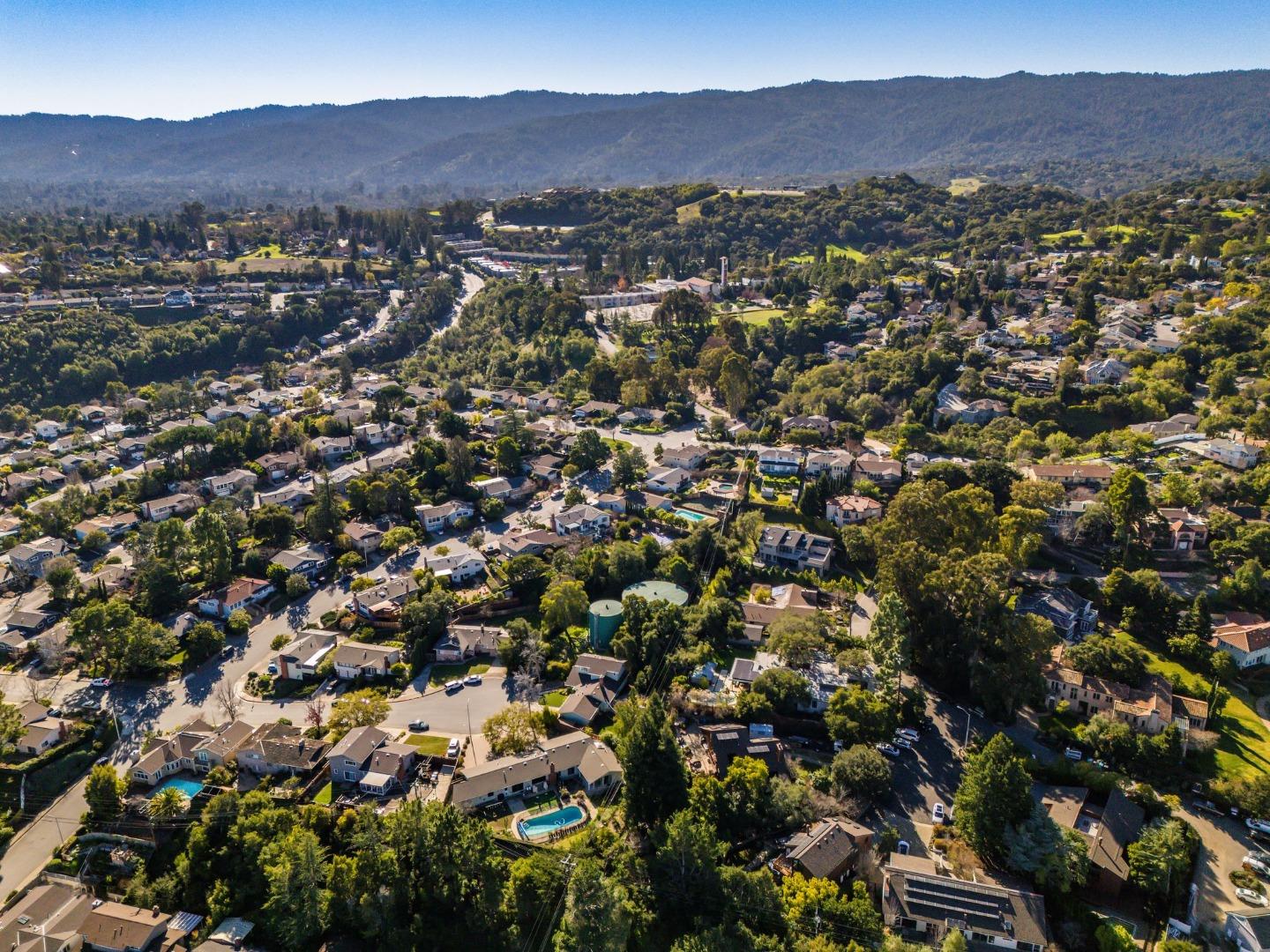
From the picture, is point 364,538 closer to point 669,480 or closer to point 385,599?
point 385,599

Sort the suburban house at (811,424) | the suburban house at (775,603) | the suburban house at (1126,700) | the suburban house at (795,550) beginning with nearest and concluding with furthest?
1. the suburban house at (1126,700)
2. the suburban house at (775,603)
3. the suburban house at (795,550)
4. the suburban house at (811,424)

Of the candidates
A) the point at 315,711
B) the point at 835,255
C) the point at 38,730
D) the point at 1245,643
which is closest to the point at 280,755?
the point at 315,711

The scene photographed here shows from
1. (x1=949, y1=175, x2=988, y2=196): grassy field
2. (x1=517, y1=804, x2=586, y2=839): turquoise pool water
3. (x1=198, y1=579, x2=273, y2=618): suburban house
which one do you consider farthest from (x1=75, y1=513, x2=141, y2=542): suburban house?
(x1=949, y1=175, x2=988, y2=196): grassy field

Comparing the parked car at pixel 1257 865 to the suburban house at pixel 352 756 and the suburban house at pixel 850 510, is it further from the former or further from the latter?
the suburban house at pixel 352 756

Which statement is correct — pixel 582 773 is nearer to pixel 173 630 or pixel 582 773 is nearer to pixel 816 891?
pixel 816 891

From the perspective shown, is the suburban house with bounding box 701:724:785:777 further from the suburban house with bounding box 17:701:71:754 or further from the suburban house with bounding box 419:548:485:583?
the suburban house with bounding box 17:701:71:754

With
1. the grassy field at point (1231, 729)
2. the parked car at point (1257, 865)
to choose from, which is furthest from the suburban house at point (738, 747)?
the grassy field at point (1231, 729)
